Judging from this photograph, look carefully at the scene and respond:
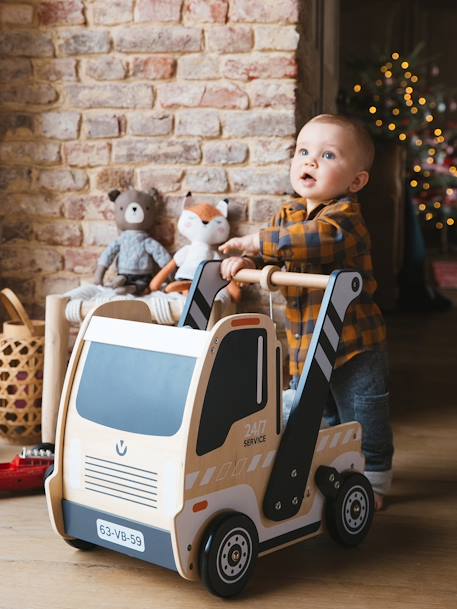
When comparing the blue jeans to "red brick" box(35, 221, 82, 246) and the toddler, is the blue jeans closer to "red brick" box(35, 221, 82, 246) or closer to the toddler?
the toddler

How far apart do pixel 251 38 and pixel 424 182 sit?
6.73m

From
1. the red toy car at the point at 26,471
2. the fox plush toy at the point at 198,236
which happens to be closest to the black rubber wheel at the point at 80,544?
the red toy car at the point at 26,471

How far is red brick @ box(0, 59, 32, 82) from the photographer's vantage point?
3.03m

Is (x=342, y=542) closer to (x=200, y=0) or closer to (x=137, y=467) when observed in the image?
(x=137, y=467)

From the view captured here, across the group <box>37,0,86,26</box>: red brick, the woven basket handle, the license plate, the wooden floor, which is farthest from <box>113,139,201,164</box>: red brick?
the license plate

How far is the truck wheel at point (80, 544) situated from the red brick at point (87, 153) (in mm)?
1585

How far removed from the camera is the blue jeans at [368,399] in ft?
7.05

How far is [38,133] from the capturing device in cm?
305

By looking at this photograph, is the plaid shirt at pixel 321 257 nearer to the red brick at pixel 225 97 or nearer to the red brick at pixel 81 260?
the red brick at pixel 225 97

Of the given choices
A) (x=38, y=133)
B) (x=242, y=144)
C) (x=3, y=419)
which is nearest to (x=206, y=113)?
(x=242, y=144)

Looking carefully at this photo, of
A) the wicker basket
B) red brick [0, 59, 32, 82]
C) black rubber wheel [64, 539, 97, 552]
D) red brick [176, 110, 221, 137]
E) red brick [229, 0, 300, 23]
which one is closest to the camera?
black rubber wheel [64, 539, 97, 552]

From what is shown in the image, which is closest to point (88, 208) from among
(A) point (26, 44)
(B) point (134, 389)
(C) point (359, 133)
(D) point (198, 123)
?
(D) point (198, 123)

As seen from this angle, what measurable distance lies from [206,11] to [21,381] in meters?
1.38

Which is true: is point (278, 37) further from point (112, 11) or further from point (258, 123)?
point (112, 11)
